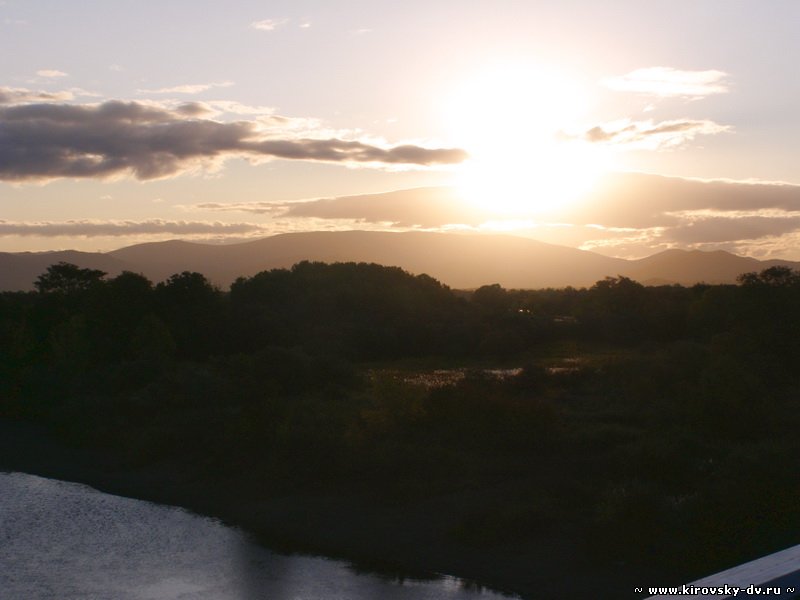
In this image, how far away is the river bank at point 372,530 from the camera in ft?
54.1

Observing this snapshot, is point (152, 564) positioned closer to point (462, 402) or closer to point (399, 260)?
point (462, 402)

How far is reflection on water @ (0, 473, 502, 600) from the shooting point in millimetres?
15844

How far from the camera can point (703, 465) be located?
20219 mm

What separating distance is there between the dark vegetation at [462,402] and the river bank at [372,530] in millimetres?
369

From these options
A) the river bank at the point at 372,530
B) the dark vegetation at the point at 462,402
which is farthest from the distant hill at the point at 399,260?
the river bank at the point at 372,530

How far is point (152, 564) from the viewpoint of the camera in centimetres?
1747

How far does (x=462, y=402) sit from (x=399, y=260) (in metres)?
139

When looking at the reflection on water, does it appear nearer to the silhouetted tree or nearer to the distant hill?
the silhouetted tree

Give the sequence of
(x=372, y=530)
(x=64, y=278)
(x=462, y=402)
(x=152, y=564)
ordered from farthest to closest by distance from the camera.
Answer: (x=64, y=278) < (x=462, y=402) < (x=372, y=530) < (x=152, y=564)

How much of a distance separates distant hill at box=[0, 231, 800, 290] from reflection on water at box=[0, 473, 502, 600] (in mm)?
139125

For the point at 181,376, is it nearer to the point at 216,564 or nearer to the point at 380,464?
the point at 380,464

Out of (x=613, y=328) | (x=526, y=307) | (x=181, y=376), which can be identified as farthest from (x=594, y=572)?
(x=526, y=307)

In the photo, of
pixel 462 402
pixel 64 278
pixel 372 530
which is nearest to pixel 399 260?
pixel 64 278

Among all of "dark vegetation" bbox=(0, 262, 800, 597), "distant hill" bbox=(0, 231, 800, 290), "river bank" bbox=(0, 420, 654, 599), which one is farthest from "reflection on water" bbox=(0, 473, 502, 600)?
"distant hill" bbox=(0, 231, 800, 290)
